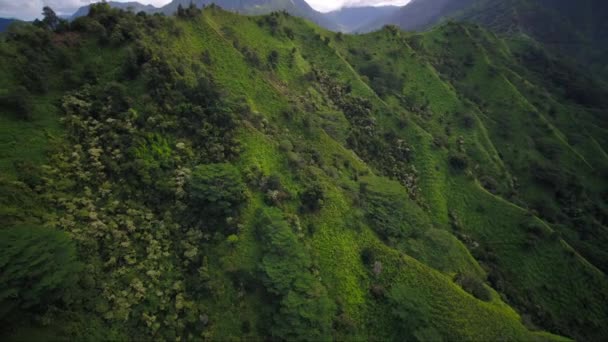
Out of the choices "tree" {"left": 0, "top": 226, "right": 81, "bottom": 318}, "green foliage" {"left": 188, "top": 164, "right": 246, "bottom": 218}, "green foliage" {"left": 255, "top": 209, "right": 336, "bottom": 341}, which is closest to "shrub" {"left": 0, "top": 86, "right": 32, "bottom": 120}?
"tree" {"left": 0, "top": 226, "right": 81, "bottom": 318}

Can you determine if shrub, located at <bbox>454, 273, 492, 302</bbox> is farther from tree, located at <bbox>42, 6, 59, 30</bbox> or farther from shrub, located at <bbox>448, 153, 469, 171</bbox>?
tree, located at <bbox>42, 6, 59, 30</bbox>

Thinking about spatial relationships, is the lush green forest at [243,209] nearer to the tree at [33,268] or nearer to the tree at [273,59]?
the tree at [33,268]

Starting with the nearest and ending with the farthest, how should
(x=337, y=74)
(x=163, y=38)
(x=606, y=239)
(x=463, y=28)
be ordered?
(x=163, y=38)
(x=606, y=239)
(x=337, y=74)
(x=463, y=28)

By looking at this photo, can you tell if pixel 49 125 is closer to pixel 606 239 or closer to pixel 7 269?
pixel 7 269

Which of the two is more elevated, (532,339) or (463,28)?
(463,28)

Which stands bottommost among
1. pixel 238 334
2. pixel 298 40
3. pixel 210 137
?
pixel 238 334

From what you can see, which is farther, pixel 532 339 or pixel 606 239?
pixel 606 239

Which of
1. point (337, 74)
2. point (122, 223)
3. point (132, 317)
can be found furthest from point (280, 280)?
point (337, 74)
